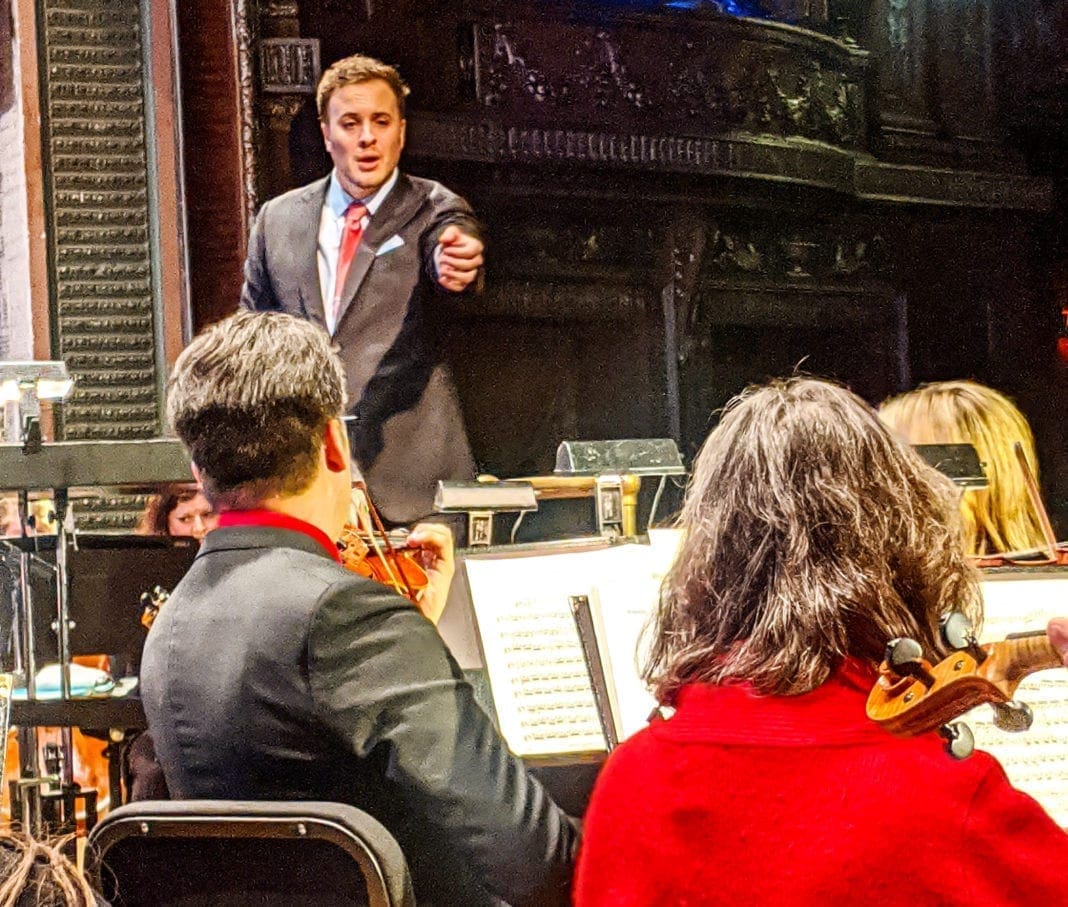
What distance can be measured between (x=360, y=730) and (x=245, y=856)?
21 cm

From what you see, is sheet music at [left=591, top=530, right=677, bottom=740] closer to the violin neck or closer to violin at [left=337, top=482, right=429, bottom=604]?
violin at [left=337, top=482, right=429, bottom=604]

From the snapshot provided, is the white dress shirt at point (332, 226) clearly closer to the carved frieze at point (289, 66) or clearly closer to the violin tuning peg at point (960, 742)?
the carved frieze at point (289, 66)

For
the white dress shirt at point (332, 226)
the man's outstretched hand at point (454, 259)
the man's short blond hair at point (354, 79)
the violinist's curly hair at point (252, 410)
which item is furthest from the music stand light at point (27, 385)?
the man's short blond hair at point (354, 79)

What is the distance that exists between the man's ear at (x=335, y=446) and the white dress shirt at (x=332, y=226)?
2.62 metres

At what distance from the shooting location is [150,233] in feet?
15.8

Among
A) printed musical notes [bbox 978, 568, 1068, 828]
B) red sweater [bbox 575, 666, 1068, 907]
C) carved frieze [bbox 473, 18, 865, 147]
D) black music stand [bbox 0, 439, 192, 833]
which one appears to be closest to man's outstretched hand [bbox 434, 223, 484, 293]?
carved frieze [bbox 473, 18, 865, 147]

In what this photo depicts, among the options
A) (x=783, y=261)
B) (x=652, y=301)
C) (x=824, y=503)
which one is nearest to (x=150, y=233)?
(x=652, y=301)

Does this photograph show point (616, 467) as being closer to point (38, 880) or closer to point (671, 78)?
point (38, 880)

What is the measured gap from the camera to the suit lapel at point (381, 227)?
4.50 metres

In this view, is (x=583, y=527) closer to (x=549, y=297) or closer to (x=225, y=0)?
(x=549, y=297)

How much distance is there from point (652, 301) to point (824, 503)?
4.80 meters

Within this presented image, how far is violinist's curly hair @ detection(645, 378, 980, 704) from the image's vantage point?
4.91 feet

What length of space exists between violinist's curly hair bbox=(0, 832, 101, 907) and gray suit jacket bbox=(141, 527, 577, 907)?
1.14 ft

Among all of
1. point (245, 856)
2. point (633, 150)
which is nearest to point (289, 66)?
point (633, 150)
